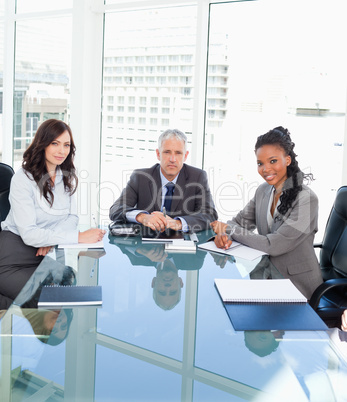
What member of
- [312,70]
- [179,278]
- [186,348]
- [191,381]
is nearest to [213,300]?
[179,278]

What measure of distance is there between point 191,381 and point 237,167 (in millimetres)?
2810

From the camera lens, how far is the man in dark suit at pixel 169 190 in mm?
Result: 2988

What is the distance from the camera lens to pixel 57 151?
8.86 feet

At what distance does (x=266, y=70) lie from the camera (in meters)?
3.56

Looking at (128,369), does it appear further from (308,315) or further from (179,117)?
(179,117)

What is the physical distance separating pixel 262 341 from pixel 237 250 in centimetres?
106

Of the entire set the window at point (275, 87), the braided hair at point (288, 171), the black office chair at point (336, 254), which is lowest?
the black office chair at point (336, 254)

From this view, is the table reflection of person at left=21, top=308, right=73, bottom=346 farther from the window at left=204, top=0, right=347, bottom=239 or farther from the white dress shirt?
the window at left=204, top=0, right=347, bottom=239

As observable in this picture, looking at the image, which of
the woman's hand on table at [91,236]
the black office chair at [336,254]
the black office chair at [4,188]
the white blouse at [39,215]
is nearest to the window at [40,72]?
the black office chair at [4,188]

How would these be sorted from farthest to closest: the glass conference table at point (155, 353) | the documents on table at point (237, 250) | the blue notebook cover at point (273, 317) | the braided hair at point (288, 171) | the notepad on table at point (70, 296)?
1. the braided hair at point (288, 171)
2. the documents on table at point (237, 250)
3. the notepad on table at point (70, 296)
4. the blue notebook cover at point (273, 317)
5. the glass conference table at point (155, 353)

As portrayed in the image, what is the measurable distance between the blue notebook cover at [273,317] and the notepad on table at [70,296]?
0.48 meters

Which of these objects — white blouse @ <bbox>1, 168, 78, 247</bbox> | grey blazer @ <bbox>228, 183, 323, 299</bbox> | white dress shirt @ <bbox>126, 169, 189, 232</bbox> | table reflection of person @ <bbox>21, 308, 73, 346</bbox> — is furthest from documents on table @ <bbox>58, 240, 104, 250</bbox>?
table reflection of person @ <bbox>21, 308, 73, 346</bbox>

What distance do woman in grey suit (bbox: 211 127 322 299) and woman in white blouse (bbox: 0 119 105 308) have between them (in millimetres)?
880

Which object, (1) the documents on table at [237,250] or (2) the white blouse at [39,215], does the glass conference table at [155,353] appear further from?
(2) the white blouse at [39,215]
